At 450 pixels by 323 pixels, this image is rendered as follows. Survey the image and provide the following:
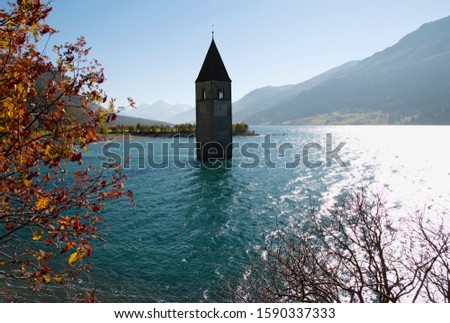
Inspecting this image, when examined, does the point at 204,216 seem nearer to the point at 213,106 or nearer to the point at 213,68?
the point at 213,106

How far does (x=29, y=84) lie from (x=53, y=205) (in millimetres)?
2543

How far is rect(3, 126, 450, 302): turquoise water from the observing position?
16.9 m

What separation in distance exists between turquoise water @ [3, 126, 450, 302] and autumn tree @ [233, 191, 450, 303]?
2365mm

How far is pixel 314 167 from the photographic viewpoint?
193 feet

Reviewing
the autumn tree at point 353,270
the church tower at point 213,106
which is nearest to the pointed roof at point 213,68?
the church tower at point 213,106

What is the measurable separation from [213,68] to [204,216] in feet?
116

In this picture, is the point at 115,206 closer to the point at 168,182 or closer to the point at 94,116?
the point at 168,182

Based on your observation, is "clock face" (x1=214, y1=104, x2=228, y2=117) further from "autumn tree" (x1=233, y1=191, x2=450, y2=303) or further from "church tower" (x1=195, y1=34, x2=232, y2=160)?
"autumn tree" (x1=233, y1=191, x2=450, y2=303)

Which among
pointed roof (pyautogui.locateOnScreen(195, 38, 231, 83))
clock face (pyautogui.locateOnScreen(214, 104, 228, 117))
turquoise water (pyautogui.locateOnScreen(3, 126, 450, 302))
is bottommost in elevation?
turquoise water (pyautogui.locateOnScreen(3, 126, 450, 302))

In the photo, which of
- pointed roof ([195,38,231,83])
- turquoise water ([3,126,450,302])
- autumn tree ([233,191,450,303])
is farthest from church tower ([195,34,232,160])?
autumn tree ([233,191,450,303])

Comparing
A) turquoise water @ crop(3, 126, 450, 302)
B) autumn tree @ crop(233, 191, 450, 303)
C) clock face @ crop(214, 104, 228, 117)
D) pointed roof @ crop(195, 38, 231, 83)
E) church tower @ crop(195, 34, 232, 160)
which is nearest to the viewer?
autumn tree @ crop(233, 191, 450, 303)

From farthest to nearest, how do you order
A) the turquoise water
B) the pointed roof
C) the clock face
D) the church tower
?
the pointed roof, the clock face, the church tower, the turquoise water

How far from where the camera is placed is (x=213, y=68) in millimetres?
57469

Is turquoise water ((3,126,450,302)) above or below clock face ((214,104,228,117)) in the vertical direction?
below
